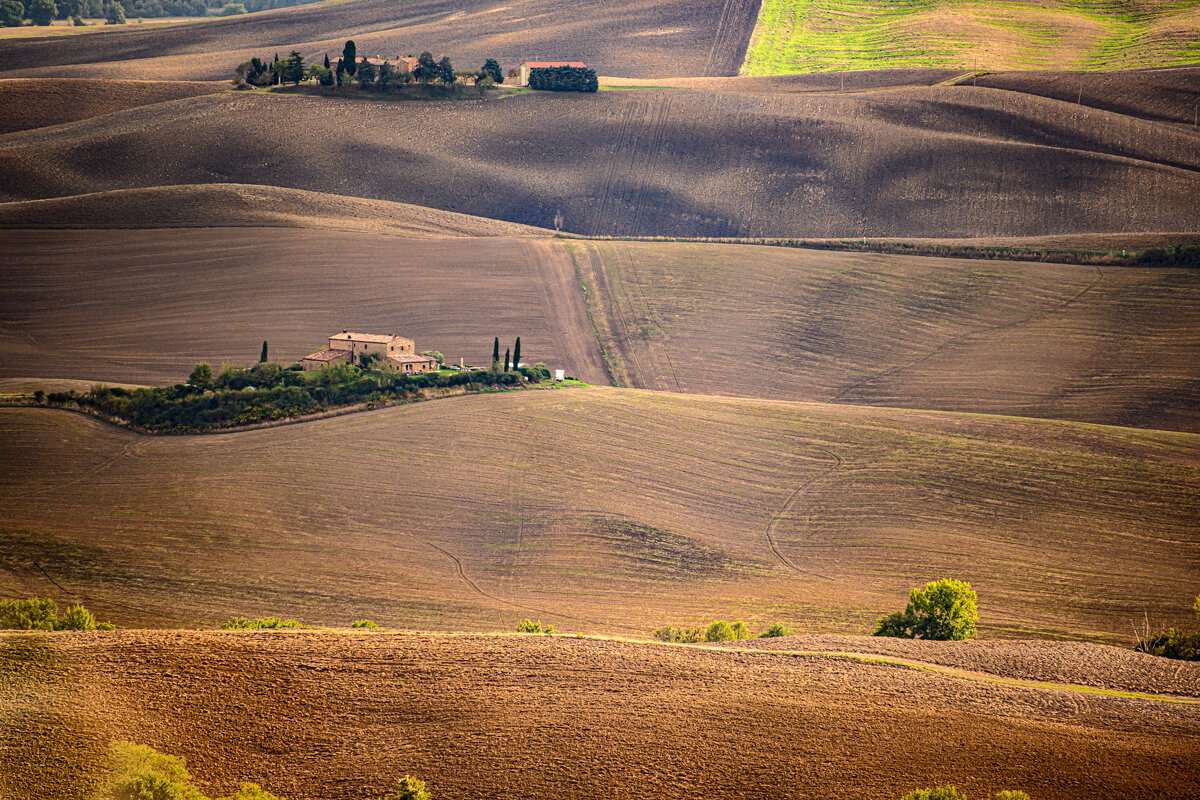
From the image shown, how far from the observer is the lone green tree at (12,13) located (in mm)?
168750

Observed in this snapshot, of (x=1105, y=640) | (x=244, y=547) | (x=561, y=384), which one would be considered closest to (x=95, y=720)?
(x=244, y=547)

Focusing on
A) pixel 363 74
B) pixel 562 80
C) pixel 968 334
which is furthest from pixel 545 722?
pixel 562 80

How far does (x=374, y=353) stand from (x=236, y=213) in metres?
28.2

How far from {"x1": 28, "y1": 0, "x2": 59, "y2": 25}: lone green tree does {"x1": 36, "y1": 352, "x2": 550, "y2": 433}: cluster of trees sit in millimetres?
Result: 153344

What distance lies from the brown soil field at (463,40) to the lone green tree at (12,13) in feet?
79.6

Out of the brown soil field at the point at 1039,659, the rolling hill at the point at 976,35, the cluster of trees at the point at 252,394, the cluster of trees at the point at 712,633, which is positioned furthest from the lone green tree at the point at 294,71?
the brown soil field at the point at 1039,659

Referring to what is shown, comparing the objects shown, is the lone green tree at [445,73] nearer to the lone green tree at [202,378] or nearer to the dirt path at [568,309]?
the dirt path at [568,309]

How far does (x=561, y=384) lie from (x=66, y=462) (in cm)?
2635

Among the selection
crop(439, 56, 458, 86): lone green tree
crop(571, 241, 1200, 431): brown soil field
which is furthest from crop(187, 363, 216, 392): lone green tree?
crop(439, 56, 458, 86): lone green tree

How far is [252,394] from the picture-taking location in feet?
172

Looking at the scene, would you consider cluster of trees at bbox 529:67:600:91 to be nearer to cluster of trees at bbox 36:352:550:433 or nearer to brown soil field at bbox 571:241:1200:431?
brown soil field at bbox 571:241:1200:431

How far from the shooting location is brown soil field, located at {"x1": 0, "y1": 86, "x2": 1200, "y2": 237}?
9338 centimetres

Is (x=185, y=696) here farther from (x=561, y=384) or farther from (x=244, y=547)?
(x=561, y=384)

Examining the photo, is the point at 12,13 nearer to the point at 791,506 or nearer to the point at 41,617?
the point at 41,617
